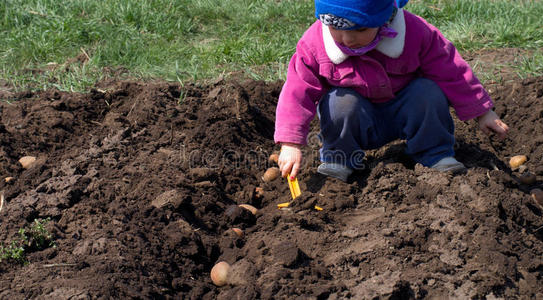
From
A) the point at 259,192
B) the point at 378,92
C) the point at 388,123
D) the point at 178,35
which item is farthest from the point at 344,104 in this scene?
the point at 178,35

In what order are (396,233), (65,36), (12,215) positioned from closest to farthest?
(396,233)
(12,215)
(65,36)

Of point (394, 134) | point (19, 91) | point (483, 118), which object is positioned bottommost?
point (19, 91)

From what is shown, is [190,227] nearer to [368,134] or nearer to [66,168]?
[66,168]

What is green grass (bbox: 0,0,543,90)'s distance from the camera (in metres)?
4.84

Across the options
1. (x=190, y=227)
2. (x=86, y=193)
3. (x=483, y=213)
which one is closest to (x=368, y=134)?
(x=483, y=213)

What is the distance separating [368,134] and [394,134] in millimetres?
182

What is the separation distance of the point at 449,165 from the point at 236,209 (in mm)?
1235

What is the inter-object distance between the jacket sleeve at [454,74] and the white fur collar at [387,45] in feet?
0.55

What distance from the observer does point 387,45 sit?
3037mm

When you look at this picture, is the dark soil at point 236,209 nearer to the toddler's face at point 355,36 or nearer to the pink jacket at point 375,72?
the pink jacket at point 375,72

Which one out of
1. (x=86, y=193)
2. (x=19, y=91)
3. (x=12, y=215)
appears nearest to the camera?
(x=12, y=215)

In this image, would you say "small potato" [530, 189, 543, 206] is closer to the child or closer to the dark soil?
the dark soil

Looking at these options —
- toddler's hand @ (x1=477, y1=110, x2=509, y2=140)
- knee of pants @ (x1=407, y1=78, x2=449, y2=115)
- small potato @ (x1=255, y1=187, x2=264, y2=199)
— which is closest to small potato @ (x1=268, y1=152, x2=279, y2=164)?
small potato @ (x1=255, y1=187, x2=264, y2=199)

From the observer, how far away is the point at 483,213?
273cm
